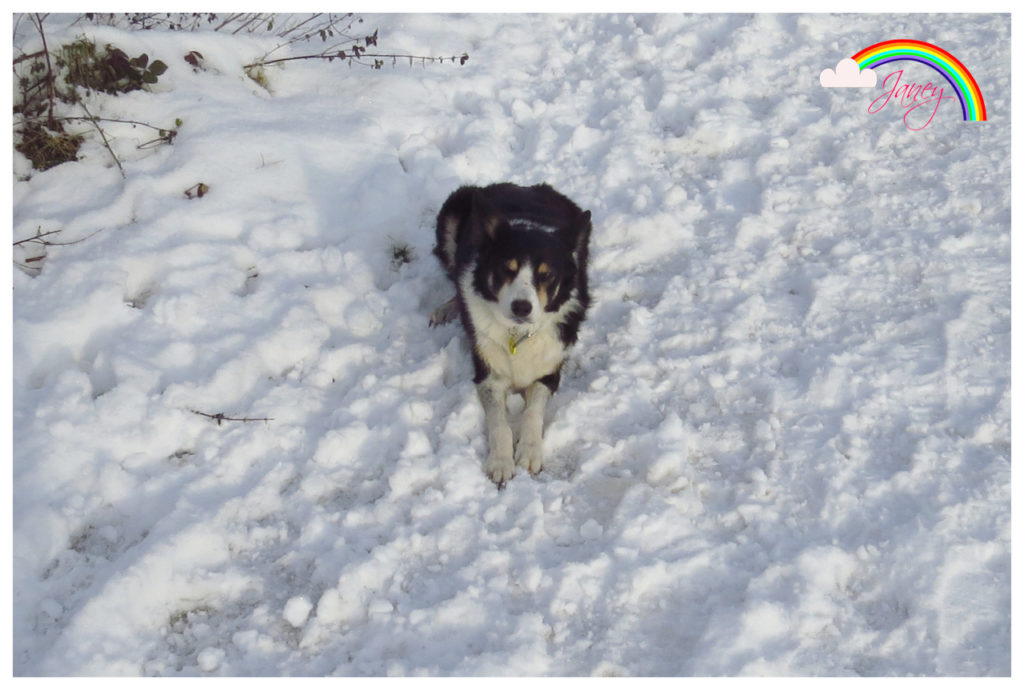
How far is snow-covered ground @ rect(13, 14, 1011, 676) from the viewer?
3.04m

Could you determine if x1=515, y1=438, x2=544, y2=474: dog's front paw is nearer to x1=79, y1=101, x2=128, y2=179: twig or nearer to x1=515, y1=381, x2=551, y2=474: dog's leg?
x1=515, y1=381, x2=551, y2=474: dog's leg

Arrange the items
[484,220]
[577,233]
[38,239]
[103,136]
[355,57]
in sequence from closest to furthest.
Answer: [484,220], [577,233], [38,239], [103,136], [355,57]

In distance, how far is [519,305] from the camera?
381 centimetres

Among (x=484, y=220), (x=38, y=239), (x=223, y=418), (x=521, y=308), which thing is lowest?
(x=223, y=418)

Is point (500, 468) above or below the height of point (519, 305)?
below

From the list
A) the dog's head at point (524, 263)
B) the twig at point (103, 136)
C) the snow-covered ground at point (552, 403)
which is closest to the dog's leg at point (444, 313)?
the snow-covered ground at point (552, 403)

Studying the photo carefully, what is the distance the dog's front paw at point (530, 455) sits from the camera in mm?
3787

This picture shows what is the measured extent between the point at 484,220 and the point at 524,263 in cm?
35

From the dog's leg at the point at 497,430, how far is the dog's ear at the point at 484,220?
807 millimetres

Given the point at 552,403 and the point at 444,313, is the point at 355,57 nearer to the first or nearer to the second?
the point at 444,313

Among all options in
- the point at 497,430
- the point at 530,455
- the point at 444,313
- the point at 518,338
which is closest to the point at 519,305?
the point at 518,338

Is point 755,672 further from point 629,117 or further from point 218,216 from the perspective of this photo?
point 629,117

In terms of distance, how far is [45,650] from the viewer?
2.88 metres

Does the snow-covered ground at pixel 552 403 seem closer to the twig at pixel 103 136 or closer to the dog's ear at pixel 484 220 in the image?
the twig at pixel 103 136
